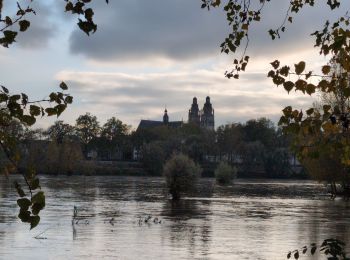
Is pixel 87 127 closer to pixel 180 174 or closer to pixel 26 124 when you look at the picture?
pixel 180 174

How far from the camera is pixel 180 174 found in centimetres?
4991

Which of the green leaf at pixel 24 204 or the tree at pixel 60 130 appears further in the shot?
the tree at pixel 60 130

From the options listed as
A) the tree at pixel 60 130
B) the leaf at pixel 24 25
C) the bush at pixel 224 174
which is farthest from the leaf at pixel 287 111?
the tree at pixel 60 130

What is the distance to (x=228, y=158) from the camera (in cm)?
17350

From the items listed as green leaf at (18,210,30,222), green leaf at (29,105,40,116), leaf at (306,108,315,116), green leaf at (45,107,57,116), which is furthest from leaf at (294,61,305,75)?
green leaf at (18,210,30,222)

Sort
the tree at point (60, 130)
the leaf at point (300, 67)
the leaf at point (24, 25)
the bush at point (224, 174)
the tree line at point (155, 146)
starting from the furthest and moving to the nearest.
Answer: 1. the tree at point (60, 130)
2. the tree line at point (155, 146)
3. the bush at point (224, 174)
4. the leaf at point (300, 67)
5. the leaf at point (24, 25)

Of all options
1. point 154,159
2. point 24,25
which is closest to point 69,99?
point 24,25

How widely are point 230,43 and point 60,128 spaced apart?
169 meters

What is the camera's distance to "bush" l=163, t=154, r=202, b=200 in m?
49.6

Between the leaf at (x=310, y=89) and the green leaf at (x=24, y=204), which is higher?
the leaf at (x=310, y=89)

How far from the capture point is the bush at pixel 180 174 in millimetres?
49594

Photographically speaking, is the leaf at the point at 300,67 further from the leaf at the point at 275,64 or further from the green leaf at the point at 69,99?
the green leaf at the point at 69,99

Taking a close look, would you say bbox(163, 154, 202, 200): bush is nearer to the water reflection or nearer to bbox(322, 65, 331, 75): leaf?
the water reflection

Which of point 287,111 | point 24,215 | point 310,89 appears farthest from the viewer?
point 287,111
